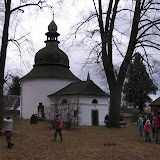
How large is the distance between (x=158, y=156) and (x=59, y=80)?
72.4 ft

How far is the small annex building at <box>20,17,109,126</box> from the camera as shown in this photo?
24.9m

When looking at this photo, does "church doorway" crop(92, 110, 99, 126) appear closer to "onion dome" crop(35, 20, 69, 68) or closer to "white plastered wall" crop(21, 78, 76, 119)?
"white plastered wall" crop(21, 78, 76, 119)

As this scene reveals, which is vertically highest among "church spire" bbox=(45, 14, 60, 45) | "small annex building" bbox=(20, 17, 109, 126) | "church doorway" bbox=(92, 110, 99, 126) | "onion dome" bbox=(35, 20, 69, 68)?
"church spire" bbox=(45, 14, 60, 45)

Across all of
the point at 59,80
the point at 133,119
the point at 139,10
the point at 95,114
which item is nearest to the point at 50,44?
the point at 59,80

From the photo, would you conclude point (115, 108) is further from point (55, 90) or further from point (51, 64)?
point (51, 64)

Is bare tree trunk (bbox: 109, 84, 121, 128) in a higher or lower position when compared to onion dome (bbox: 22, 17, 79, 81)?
lower

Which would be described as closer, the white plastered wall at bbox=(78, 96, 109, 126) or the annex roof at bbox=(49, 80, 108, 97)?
the white plastered wall at bbox=(78, 96, 109, 126)

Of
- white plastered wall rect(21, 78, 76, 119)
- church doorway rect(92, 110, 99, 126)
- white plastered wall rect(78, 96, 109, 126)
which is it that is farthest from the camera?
white plastered wall rect(21, 78, 76, 119)

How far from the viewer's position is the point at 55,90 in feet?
96.5

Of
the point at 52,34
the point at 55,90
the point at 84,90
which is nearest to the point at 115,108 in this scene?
the point at 84,90

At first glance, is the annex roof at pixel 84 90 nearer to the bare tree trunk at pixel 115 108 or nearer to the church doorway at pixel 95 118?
the church doorway at pixel 95 118

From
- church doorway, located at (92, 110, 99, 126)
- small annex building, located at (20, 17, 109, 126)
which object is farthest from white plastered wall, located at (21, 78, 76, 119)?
church doorway, located at (92, 110, 99, 126)

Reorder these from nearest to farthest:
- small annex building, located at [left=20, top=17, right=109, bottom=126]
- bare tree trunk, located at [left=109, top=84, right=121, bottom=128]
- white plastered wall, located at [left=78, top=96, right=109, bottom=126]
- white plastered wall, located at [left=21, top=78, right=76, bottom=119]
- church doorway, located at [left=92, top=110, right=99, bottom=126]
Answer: bare tree trunk, located at [left=109, top=84, right=121, bottom=128], white plastered wall, located at [left=78, top=96, right=109, bottom=126], small annex building, located at [left=20, top=17, right=109, bottom=126], church doorway, located at [left=92, top=110, right=99, bottom=126], white plastered wall, located at [left=21, top=78, right=76, bottom=119]

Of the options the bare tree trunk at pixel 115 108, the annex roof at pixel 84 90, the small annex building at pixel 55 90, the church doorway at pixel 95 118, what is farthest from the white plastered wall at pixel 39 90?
the bare tree trunk at pixel 115 108
